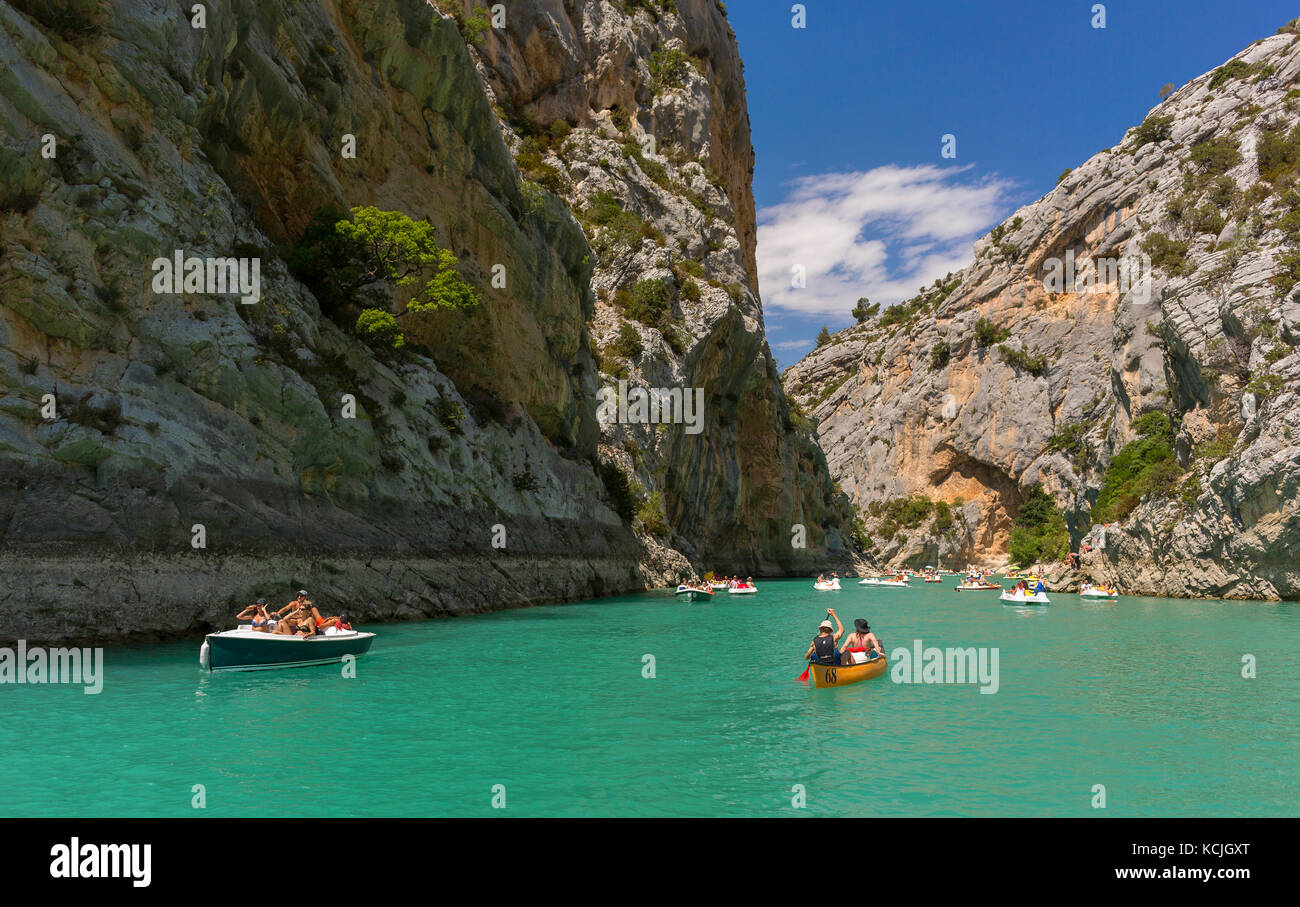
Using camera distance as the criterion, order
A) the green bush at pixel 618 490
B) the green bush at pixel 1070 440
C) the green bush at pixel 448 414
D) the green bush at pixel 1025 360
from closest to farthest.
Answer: the green bush at pixel 448 414 < the green bush at pixel 618 490 < the green bush at pixel 1070 440 < the green bush at pixel 1025 360

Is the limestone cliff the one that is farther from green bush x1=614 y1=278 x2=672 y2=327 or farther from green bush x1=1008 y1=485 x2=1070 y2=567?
green bush x1=1008 y1=485 x2=1070 y2=567

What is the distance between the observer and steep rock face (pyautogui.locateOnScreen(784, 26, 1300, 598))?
157 ft

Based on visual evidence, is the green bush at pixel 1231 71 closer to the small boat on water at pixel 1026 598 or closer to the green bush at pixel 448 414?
the small boat on water at pixel 1026 598

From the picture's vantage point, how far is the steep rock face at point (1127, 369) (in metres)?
47.8

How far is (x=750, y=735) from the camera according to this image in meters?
14.1

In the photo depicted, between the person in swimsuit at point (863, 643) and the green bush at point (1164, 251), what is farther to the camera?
the green bush at point (1164, 251)

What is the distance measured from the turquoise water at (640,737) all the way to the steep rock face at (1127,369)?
29025 mm

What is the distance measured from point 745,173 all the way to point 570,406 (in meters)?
66.7

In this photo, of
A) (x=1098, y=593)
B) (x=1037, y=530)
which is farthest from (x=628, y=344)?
(x=1037, y=530)

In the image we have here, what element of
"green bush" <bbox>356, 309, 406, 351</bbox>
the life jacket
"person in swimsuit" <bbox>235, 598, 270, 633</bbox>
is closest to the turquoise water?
the life jacket

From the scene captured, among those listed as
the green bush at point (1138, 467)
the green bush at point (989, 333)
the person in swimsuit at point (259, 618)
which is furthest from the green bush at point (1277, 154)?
the person in swimsuit at point (259, 618)

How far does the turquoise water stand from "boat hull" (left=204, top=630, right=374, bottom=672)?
18.7 inches

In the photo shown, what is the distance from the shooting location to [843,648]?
20.1 meters

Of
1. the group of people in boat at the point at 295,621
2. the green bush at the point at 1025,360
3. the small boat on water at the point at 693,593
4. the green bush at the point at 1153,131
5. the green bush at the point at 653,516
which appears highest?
the green bush at the point at 1153,131
